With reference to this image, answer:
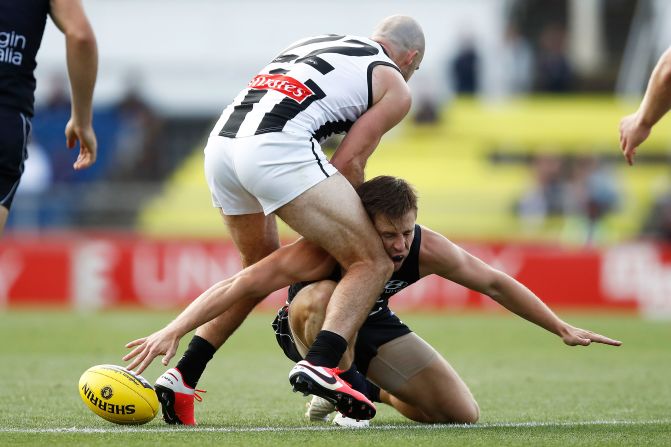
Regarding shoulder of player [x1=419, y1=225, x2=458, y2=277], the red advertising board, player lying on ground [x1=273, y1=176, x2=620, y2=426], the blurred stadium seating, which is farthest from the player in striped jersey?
the blurred stadium seating

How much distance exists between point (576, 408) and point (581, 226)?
11.4 m

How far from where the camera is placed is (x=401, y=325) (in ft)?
22.2

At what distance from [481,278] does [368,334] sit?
0.69m

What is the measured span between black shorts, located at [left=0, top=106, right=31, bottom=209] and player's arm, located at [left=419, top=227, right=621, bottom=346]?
6.86 ft

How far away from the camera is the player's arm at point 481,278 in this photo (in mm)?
6402

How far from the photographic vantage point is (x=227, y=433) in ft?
19.5

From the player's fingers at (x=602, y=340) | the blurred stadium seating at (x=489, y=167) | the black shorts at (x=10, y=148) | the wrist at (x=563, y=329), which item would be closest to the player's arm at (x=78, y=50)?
the black shorts at (x=10, y=148)

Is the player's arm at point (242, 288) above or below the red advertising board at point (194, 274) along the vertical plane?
above

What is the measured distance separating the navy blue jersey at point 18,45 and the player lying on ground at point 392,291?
1.30 meters

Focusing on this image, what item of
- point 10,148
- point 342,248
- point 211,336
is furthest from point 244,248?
point 10,148

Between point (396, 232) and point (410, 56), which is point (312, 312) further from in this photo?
point (410, 56)

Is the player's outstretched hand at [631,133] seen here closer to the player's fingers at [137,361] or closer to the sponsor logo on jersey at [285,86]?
the sponsor logo on jersey at [285,86]

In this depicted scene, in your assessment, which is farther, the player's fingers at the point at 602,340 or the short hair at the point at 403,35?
the short hair at the point at 403,35

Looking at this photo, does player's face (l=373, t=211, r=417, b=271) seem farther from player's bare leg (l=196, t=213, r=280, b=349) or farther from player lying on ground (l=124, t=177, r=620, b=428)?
player's bare leg (l=196, t=213, r=280, b=349)
